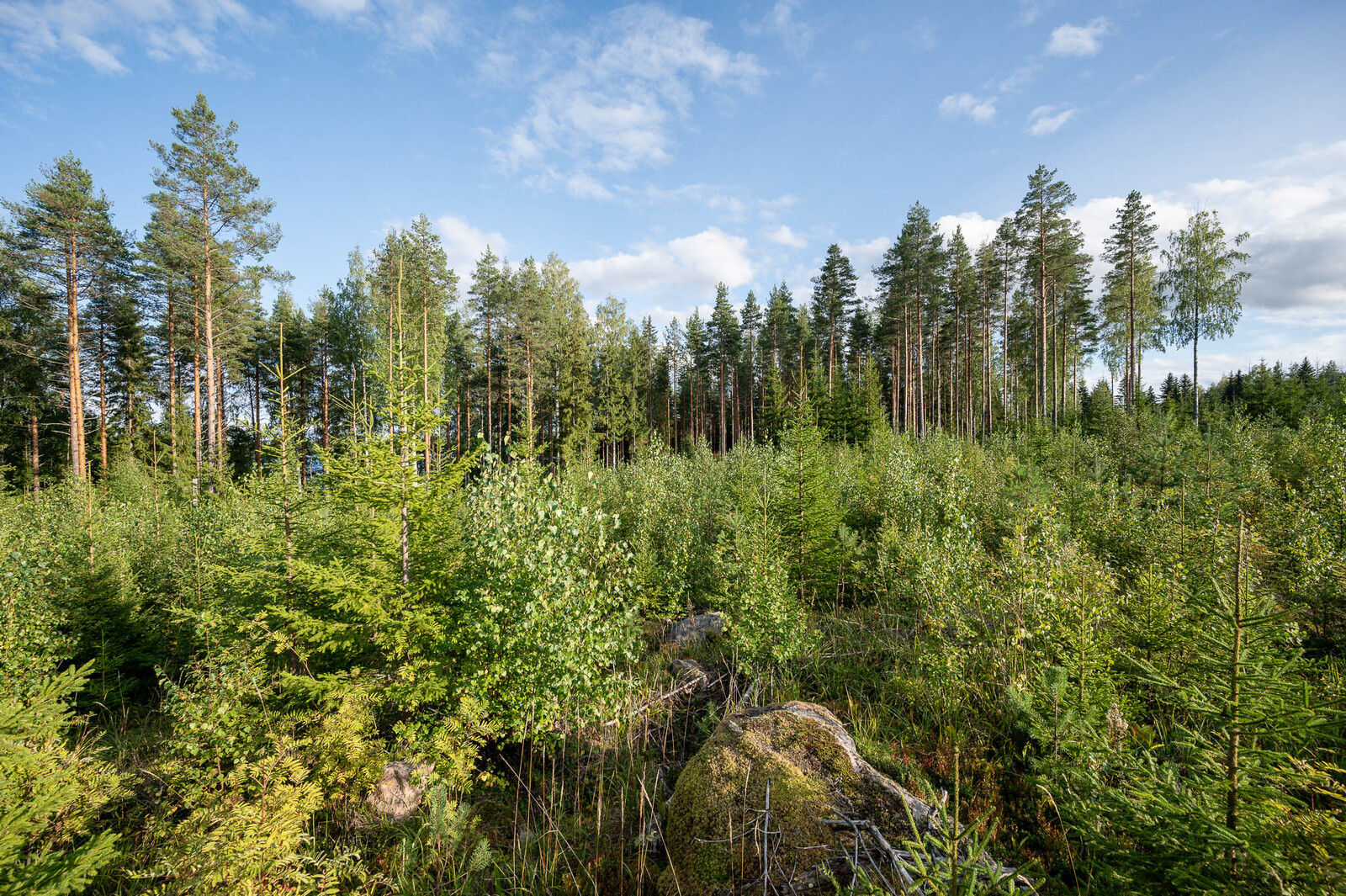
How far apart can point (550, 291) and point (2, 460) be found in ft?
110

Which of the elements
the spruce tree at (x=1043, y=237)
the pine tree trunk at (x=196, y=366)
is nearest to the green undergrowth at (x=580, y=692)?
the pine tree trunk at (x=196, y=366)

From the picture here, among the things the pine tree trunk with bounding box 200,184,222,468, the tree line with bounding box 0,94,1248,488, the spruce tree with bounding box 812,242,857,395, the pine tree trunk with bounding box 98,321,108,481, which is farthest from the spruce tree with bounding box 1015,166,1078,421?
the pine tree trunk with bounding box 98,321,108,481

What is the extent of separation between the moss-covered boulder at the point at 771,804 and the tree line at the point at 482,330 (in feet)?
20.7

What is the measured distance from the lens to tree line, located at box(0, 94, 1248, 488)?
1944 cm

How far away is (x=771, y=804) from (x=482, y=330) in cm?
3287

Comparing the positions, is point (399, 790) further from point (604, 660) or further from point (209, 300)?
point (209, 300)

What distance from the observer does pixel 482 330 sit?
31312 millimetres

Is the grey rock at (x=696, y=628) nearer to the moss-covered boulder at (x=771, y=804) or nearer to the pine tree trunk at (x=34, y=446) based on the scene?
the moss-covered boulder at (x=771, y=804)

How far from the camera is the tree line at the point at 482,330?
19438mm

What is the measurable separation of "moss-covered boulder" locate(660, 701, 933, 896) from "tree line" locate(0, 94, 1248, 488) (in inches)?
248

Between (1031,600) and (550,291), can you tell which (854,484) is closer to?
(1031,600)

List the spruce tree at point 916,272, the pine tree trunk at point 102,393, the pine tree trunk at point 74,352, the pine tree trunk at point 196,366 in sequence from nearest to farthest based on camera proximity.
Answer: the pine tree trunk at point 74,352 < the pine tree trunk at point 196,366 < the pine tree trunk at point 102,393 < the spruce tree at point 916,272

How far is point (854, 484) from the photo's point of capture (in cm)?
1150

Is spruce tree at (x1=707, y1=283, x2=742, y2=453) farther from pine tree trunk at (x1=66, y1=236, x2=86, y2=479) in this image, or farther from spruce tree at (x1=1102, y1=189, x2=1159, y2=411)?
pine tree trunk at (x1=66, y1=236, x2=86, y2=479)
